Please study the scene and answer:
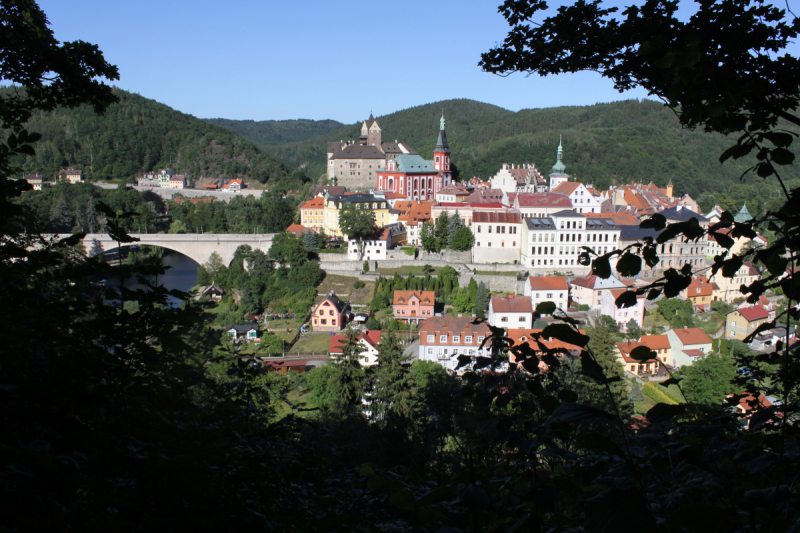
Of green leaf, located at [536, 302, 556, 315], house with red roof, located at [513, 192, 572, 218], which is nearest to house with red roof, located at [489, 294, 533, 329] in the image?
house with red roof, located at [513, 192, 572, 218]

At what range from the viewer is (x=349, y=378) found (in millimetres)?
14125

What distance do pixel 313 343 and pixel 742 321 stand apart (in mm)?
18585

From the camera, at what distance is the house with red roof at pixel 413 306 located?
27547mm

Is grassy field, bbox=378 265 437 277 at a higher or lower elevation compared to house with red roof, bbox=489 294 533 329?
higher

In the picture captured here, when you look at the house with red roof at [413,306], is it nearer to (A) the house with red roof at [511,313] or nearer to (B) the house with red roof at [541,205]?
(A) the house with red roof at [511,313]

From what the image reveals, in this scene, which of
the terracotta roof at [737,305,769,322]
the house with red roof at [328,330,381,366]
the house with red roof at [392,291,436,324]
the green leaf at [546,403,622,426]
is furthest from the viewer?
the house with red roof at [392,291,436,324]

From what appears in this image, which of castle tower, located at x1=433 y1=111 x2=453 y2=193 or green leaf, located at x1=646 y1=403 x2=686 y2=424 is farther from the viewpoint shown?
castle tower, located at x1=433 y1=111 x2=453 y2=193

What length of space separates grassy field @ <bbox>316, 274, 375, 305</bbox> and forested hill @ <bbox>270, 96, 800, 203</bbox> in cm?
3594

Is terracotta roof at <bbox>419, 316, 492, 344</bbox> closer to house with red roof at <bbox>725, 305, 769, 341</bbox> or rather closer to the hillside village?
the hillside village

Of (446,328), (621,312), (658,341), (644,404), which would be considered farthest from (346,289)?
(644,404)

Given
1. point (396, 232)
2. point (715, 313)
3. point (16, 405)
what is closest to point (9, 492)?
point (16, 405)

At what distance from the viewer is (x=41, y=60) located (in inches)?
218

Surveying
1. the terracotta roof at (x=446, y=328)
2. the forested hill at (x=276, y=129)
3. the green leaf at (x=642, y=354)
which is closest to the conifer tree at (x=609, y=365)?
the terracotta roof at (x=446, y=328)

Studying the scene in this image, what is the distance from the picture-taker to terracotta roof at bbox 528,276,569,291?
2742 cm
